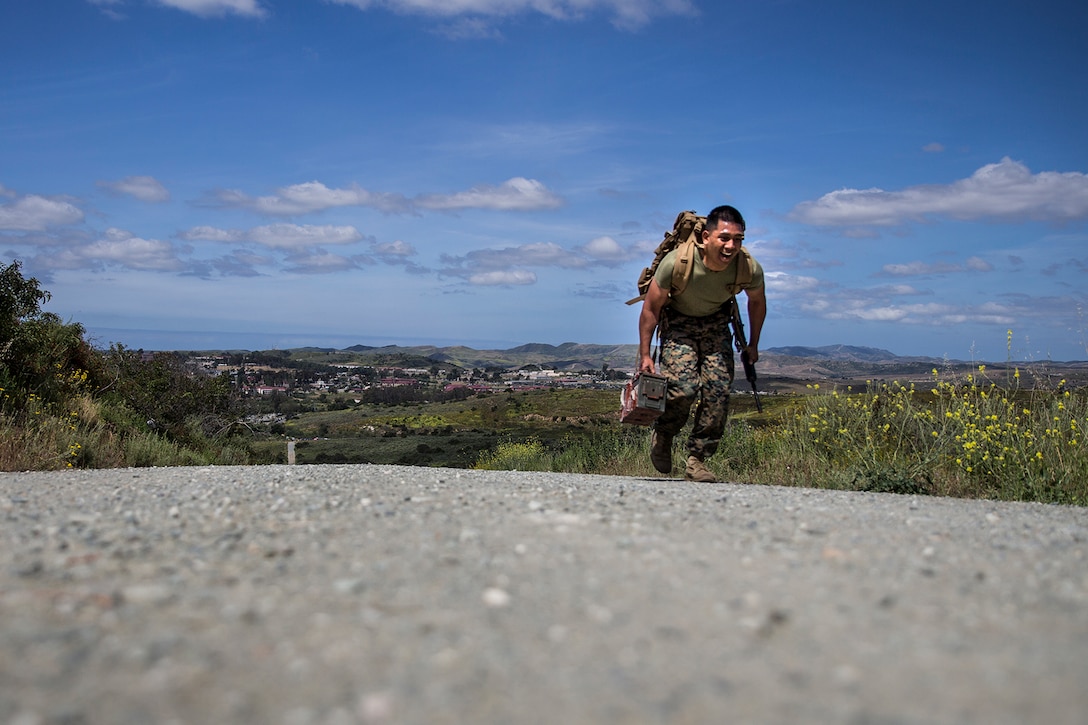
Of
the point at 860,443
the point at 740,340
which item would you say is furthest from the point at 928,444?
the point at 740,340

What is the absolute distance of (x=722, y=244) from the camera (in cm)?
693

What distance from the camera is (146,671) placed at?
2289 millimetres

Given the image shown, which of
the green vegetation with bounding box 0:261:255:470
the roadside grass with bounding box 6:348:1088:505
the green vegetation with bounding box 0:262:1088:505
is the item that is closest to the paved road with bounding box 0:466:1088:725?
the roadside grass with bounding box 6:348:1088:505

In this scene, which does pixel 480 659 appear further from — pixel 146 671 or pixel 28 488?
pixel 28 488

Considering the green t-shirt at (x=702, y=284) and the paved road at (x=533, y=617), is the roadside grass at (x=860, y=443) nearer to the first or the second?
the green t-shirt at (x=702, y=284)

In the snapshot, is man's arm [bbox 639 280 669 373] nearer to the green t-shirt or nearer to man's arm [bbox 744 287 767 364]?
the green t-shirt

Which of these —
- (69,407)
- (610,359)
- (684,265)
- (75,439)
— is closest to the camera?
(684,265)

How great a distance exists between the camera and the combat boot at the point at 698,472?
7.45 meters

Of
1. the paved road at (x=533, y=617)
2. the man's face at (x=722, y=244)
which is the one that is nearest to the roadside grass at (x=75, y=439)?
the paved road at (x=533, y=617)

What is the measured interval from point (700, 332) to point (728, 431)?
3.62 meters

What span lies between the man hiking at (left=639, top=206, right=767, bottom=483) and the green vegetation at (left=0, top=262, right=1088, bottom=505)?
3.92 ft

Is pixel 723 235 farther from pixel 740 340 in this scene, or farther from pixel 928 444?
pixel 928 444

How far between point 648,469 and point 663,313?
279cm

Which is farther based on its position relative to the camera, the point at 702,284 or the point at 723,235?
the point at 702,284
